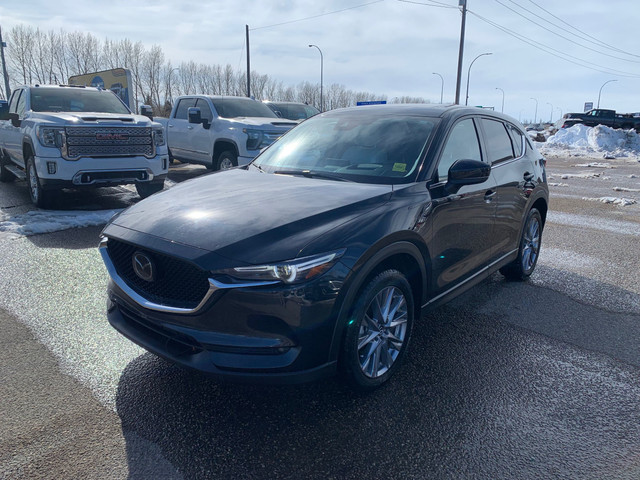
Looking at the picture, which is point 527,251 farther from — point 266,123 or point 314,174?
point 266,123

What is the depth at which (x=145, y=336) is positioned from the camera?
271 centimetres

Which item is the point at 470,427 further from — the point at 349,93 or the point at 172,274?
the point at 349,93

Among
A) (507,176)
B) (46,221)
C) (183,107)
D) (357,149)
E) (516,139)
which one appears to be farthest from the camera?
(183,107)

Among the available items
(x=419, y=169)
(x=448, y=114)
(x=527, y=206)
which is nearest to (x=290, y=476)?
(x=419, y=169)

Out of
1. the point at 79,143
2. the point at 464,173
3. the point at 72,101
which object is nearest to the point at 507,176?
the point at 464,173

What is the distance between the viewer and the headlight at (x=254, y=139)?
10094 millimetres

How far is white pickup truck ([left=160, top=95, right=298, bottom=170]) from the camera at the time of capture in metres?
10.1

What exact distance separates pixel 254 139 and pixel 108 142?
10.5ft

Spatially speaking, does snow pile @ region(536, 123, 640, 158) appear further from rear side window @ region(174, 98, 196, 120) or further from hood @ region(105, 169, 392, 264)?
hood @ region(105, 169, 392, 264)

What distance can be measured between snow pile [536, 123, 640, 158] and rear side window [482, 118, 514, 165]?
25.0 m

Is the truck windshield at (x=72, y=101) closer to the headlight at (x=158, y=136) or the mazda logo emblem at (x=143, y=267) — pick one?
the headlight at (x=158, y=136)

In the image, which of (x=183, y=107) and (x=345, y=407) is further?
(x=183, y=107)

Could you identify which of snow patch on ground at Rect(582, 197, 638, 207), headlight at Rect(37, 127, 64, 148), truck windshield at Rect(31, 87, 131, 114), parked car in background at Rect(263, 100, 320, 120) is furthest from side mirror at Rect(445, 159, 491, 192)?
parked car in background at Rect(263, 100, 320, 120)

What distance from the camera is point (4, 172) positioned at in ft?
35.8
